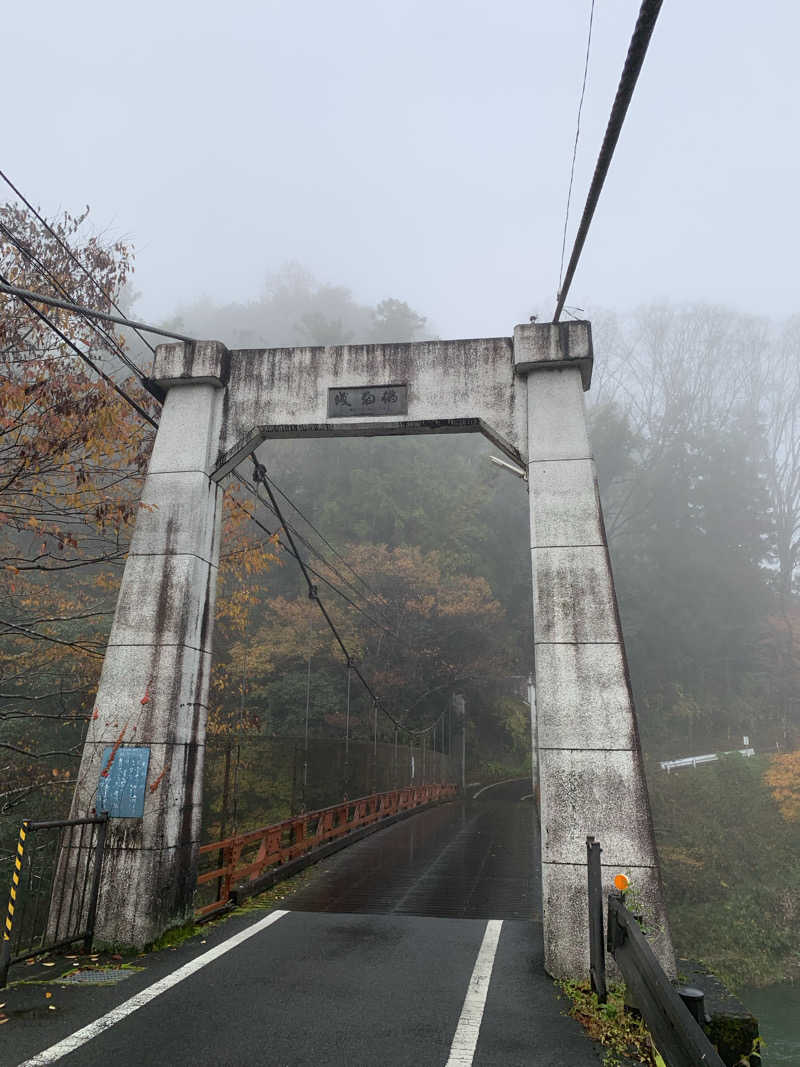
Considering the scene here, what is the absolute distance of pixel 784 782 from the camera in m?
25.7

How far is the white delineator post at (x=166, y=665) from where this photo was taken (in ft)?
21.2

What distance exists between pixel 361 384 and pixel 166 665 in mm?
3607

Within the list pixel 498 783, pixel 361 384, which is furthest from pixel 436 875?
pixel 498 783

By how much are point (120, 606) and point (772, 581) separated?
54589mm

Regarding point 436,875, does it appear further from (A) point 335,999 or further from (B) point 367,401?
(B) point 367,401

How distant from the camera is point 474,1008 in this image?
5.02 meters

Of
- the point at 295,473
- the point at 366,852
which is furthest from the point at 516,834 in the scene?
the point at 295,473

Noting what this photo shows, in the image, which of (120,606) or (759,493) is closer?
(120,606)

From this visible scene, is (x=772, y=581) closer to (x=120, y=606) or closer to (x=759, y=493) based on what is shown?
(x=759, y=493)

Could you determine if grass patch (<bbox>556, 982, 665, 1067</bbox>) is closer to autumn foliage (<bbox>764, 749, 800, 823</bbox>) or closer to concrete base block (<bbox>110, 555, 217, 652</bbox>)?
concrete base block (<bbox>110, 555, 217, 652</bbox>)

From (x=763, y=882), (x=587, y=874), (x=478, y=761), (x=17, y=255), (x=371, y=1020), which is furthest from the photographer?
(x=478, y=761)

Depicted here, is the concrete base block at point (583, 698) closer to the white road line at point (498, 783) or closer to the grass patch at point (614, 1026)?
the grass patch at point (614, 1026)

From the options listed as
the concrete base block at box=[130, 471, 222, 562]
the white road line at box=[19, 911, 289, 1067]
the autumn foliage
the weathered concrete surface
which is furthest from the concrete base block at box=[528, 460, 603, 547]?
the autumn foliage

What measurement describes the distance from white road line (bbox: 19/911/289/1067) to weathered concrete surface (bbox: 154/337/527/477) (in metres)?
4.69
